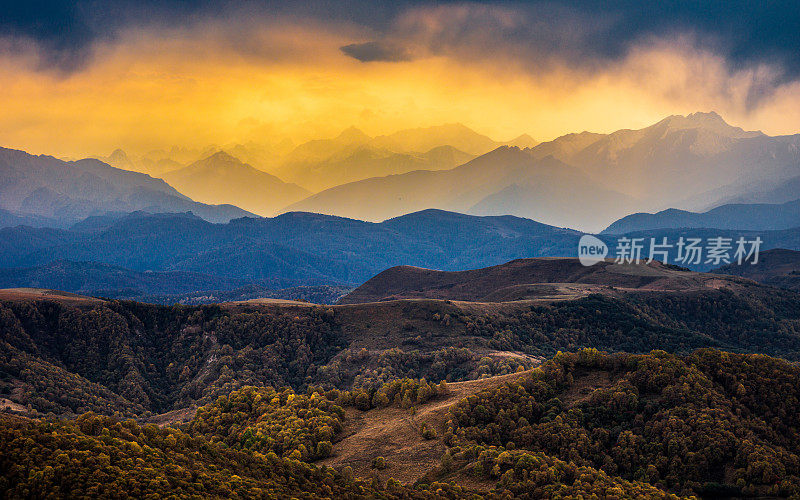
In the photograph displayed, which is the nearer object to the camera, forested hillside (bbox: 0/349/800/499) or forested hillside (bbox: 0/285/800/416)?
forested hillside (bbox: 0/349/800/499)

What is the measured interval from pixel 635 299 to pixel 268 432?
4933 inches

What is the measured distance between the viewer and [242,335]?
105 meters

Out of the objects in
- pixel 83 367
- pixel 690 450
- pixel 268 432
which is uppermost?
pixel 690 450

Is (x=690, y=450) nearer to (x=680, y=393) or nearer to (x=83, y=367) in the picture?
(x=680, y=393)

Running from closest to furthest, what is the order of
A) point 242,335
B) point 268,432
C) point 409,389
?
1. point 268,432
2. point 409,389
3. point 242,335

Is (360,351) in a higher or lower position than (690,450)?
lower

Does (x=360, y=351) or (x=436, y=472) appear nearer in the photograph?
(x=436, y=472)

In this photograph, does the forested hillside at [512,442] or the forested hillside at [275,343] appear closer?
the forested hillside at [512,442]

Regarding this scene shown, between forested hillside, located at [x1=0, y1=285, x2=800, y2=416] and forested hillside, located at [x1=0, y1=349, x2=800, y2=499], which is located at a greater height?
forested hillside, located at [x1=0, y1=349, x2=800, y2=499]

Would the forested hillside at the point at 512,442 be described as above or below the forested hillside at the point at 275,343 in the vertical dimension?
above

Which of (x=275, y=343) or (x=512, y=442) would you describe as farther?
(x=275, y=343)

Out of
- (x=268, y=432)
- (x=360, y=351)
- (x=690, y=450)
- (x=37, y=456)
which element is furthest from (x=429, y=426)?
(x=360, y=351)

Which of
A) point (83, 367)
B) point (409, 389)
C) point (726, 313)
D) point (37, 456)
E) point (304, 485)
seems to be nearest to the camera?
point (37, 456)

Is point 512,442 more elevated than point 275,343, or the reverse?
point 512,442
